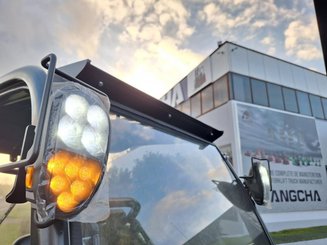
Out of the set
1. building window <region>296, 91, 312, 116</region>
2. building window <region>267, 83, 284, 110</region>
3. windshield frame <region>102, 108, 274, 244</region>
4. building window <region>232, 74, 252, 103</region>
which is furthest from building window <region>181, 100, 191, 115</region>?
windshield frame <region>102, 108, 274, 244</region>

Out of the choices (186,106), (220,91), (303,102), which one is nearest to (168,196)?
(220,91)

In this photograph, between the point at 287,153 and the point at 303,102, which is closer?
the point at 287,153

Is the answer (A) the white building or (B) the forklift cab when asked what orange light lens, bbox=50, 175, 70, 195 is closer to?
(B) the forklift cab

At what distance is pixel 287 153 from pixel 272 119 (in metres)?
2.02

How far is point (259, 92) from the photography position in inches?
611

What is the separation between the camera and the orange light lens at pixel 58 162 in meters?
0.62

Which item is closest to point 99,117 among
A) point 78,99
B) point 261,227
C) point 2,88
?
point 78,99

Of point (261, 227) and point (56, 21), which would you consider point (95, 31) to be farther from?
point (261, 227)

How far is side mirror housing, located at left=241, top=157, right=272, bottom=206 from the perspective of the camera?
5.68 feet

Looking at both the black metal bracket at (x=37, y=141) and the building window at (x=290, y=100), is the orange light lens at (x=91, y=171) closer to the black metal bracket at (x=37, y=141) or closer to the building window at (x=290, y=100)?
the black metal bracket at (x=37, y=141)

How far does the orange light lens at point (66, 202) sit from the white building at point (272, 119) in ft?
42.5

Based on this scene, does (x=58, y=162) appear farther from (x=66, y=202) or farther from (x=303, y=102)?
(x=303, y=102)

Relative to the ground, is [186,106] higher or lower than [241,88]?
higher

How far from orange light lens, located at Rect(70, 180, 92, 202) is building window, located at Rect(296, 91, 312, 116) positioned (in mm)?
18325
